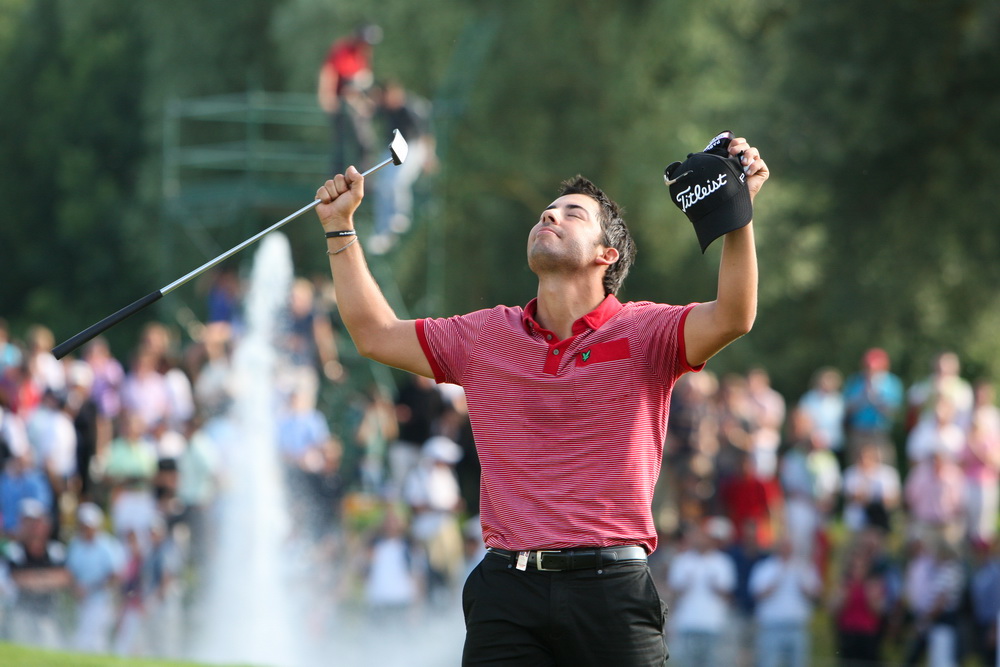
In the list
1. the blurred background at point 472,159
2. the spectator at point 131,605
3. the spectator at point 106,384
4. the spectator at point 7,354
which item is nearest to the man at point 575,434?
the blurred background at point 472,159

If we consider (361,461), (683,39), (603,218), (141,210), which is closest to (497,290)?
(683,39)

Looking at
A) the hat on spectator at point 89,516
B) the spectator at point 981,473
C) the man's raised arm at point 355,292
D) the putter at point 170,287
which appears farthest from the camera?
the hat on spectator at point 89,516

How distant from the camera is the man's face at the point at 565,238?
4648 millimetres

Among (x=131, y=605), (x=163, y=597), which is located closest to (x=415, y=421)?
(x=163, y=597)

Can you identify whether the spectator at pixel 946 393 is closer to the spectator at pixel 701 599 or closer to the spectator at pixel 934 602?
the spectator at pixel 934 602

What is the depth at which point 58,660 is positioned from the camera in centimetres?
884

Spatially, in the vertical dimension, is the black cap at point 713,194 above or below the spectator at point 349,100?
below

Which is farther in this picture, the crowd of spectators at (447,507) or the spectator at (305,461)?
the spectator at (305,461)

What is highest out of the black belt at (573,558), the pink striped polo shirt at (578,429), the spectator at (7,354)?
the spectator at (7,354)

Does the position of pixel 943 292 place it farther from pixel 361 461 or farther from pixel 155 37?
pixel 155 37

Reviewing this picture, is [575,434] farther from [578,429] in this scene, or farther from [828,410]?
[828,410]

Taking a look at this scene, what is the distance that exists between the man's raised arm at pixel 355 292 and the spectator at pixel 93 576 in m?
8.51

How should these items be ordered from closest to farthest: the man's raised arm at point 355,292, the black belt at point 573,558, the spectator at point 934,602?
the black belt at point 573,558, the man's raised arm at point 355,292, the spectator at point 934,602

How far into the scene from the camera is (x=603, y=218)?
15.9 feet
